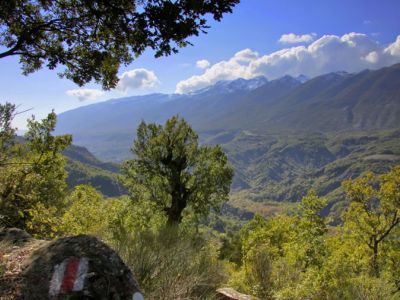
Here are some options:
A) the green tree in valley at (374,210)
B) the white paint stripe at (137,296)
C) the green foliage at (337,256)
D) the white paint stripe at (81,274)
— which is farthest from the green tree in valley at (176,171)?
the white paint stripe at (81,274)

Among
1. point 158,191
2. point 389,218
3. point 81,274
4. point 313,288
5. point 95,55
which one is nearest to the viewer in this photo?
point 81,274

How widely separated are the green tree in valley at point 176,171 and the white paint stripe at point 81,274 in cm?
2711

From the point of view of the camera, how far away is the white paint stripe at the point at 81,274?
6116 mm

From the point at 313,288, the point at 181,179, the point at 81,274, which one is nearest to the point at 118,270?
the point at 81,274

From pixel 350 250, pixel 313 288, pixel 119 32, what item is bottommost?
pixel 350 250

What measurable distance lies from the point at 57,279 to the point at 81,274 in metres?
0.39

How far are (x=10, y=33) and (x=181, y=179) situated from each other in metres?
24.8

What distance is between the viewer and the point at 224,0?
7656 millimetres

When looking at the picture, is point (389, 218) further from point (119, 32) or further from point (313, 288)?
point (119, 32)

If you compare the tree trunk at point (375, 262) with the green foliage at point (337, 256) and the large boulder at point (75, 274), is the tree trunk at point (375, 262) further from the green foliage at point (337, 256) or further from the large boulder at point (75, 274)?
the large boulder at point (75, 274)

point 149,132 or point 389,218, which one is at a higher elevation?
point 149,132

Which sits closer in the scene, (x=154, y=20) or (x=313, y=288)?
(x=154, y=20)

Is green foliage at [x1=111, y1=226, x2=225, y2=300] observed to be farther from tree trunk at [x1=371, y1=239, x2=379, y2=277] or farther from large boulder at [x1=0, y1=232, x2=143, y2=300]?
tree trunk at [x1=371, y1=239, x2=379, y2=277]

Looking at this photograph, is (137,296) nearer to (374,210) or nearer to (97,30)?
(97,30)
